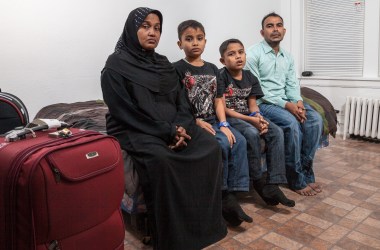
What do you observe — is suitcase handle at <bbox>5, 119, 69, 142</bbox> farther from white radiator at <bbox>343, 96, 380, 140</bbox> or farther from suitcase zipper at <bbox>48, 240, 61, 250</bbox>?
white radiator at <bbox>343, 96, 380, 140</bbox>

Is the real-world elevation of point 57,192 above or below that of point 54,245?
above

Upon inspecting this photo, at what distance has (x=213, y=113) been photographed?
2.16 meters

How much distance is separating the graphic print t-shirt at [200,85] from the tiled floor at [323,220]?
2.23ft

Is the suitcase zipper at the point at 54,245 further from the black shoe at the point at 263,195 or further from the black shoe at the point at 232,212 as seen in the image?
the black shoe at the point at 263,195

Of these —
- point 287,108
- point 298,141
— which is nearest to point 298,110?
point 287,108

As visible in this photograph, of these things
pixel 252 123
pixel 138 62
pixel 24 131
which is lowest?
pixel 252 123

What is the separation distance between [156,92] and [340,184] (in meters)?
1.59

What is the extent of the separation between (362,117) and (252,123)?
2.01 metres

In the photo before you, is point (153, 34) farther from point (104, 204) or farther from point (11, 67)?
point (11, 67)

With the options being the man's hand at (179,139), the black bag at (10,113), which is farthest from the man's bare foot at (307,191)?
the black bag at (10,113)

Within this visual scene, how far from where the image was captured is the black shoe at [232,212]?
1.78 metres

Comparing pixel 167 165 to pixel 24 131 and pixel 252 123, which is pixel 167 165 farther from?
pixel 252 123

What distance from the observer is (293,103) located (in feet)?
8.02

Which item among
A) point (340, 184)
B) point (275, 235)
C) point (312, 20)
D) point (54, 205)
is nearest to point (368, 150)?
point (340, 184)
